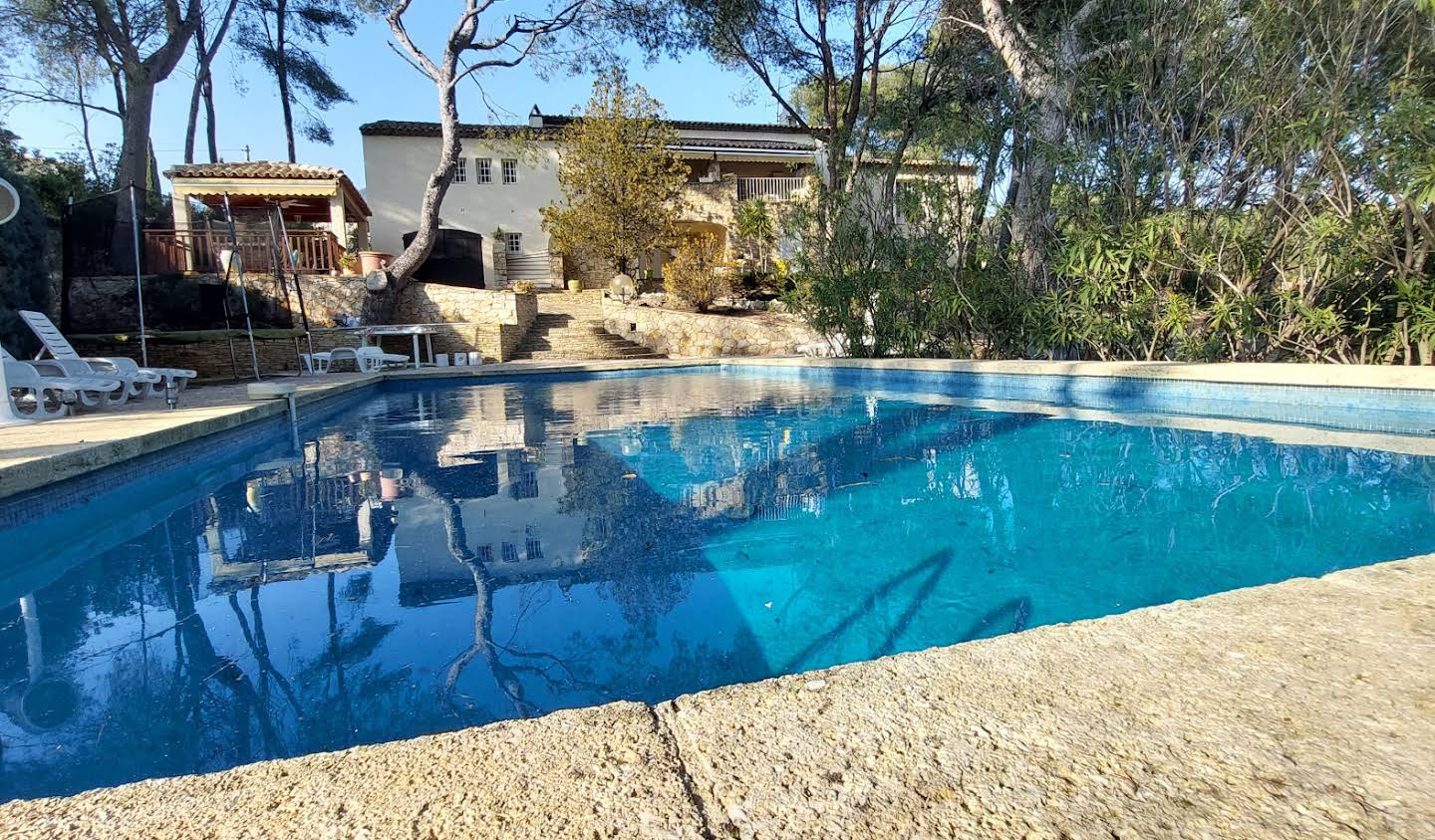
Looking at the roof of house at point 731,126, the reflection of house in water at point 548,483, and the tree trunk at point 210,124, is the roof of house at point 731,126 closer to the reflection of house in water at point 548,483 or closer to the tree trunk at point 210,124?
the tree trunk at point 210,124

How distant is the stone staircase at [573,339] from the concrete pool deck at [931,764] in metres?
15.0

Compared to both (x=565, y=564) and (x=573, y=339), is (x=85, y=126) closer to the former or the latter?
(x=573, y=339)

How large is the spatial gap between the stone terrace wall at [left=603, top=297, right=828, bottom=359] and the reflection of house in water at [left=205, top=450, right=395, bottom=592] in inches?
453

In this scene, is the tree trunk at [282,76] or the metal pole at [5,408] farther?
the tree trunk at [282,76]

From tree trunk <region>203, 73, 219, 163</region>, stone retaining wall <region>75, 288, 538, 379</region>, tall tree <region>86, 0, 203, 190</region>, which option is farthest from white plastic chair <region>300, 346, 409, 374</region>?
tree trunk <region>203, 73, 219, 163</region>

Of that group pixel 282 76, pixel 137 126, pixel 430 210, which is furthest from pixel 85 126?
pixel 430 210

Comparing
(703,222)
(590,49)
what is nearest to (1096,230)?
(590,49)

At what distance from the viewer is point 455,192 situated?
22.9 m

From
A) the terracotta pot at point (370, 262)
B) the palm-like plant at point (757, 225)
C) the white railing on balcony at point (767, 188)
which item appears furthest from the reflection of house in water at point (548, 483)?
the white railing on balcony at point (767, 188)

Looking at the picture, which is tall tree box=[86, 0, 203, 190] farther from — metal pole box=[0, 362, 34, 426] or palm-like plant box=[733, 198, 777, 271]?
metal pole box=[0, 362, 34, 426]

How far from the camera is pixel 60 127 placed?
2119cm

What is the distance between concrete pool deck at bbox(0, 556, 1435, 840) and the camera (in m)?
0.98

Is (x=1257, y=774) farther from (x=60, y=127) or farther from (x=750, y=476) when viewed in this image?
(x=60, y=127)

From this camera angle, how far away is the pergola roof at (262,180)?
649 inches
